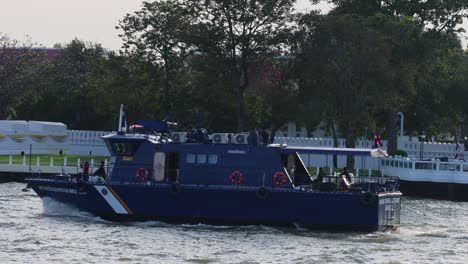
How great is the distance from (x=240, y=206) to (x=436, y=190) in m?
25.4

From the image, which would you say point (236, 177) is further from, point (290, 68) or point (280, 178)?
point (290, 68)

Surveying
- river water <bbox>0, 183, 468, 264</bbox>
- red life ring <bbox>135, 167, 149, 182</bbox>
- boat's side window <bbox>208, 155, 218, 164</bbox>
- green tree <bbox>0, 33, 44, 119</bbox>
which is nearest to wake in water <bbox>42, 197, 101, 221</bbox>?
river water <bbox>0, 183, 468, 264</bbox>

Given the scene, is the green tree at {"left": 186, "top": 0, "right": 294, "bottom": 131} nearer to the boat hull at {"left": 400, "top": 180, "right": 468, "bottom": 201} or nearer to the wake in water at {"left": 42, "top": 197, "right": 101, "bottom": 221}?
the boat hull at {"left": 400, "top": 180, "right": 468, "bottom": 201}

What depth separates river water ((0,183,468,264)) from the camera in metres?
40.8

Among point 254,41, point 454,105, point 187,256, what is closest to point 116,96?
point 254,41

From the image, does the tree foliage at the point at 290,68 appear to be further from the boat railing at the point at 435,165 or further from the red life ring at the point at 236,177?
the red life ring at the point at 236,177

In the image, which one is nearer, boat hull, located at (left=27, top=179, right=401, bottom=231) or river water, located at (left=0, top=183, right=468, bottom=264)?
river water, located at (left=0, top=183, right=468, bottom=264)

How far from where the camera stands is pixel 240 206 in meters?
48.4

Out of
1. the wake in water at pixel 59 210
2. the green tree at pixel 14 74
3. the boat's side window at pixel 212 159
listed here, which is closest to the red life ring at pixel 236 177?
the boat's side window at pixel 212 159

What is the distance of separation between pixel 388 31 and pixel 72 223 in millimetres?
37169

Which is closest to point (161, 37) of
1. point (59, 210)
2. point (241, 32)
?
point (241, 32)

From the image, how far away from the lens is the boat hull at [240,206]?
47.4m

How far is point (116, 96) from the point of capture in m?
88.4

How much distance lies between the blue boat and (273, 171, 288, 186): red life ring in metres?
0.04
